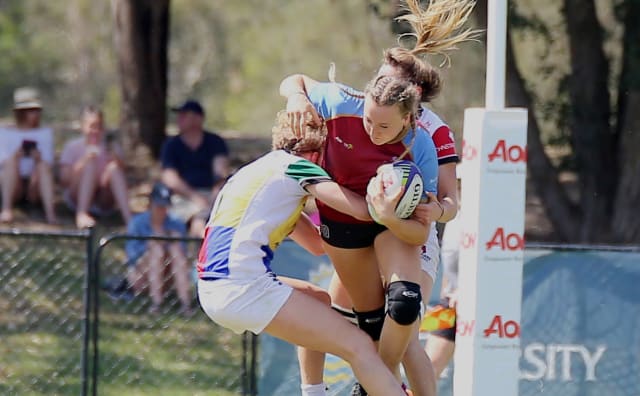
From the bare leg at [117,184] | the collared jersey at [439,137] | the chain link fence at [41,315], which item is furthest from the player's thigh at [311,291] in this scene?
the bare leg at [117,184]

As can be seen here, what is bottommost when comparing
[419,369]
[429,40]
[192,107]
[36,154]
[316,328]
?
[419,369]

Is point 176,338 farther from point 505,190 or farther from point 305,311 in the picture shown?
point 505,190

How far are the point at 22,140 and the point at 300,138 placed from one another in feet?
23.0

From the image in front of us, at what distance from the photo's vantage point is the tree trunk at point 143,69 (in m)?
14.6

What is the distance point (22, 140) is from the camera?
39.9ft

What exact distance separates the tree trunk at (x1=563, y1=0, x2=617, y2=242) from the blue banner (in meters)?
5.21

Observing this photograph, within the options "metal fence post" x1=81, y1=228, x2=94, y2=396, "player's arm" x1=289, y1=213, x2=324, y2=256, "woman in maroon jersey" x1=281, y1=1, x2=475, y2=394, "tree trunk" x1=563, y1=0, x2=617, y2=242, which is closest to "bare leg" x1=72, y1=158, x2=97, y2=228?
"metal fence post" x1=81, y1=228, x2=94, y2=396

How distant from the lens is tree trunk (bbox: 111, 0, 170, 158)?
A: 14615 mm

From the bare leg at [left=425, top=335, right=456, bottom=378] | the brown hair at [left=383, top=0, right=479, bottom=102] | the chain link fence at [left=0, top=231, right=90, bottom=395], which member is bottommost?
the chain link fence at [left=0, top=231, right=90, bottom=395]

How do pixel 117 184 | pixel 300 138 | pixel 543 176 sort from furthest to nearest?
1. pixel 543 176
2. pixel 117 184
3. pixel 300 138

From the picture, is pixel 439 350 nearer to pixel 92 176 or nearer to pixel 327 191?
pixel 327 191

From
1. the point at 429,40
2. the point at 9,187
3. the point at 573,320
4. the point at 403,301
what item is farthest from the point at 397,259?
the point at 9,187

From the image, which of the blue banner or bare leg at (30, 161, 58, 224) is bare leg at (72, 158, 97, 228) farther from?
the blue banner

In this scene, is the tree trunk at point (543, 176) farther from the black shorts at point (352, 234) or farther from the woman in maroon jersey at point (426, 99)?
the black shorts at point (352, 234)
